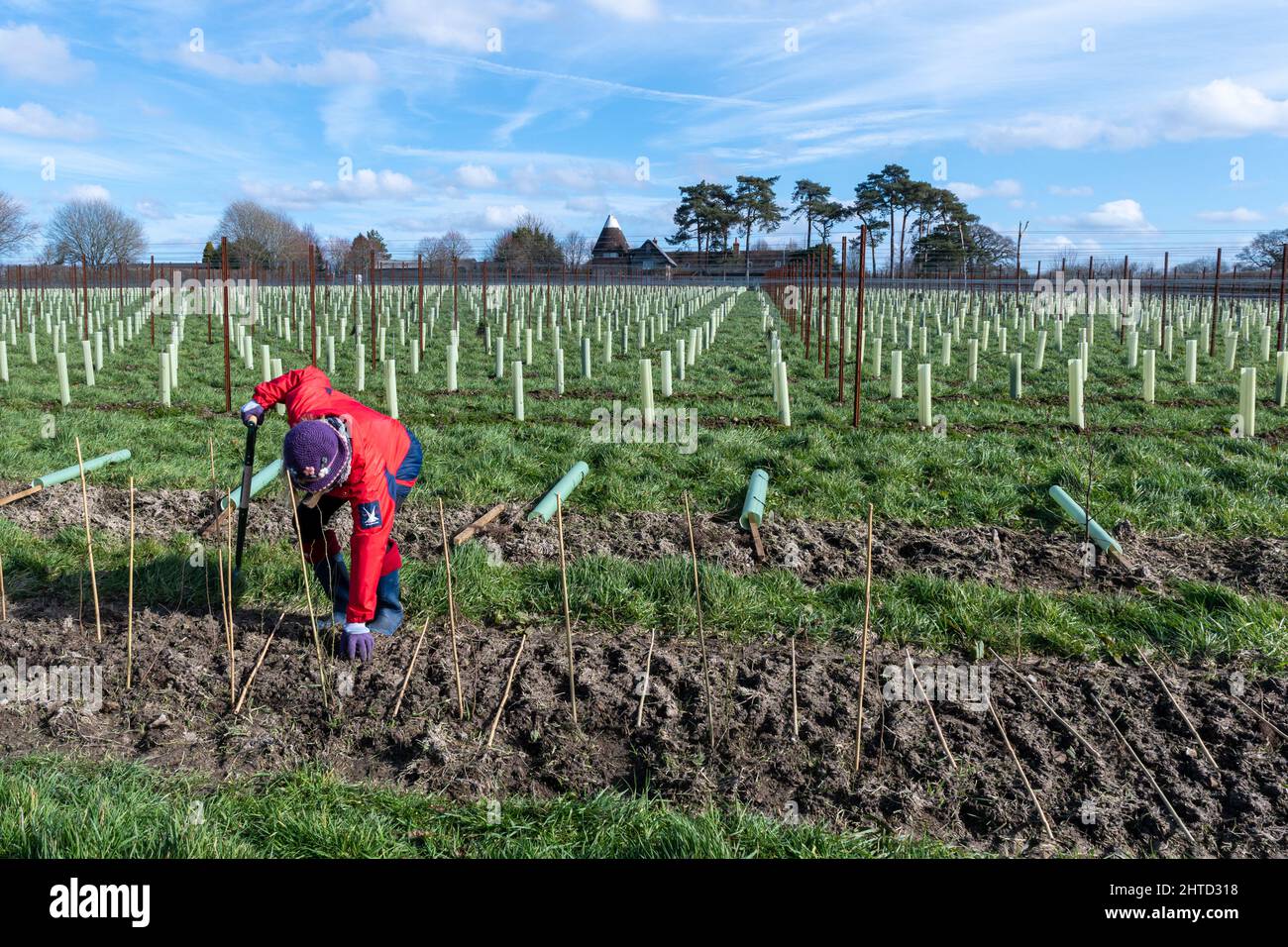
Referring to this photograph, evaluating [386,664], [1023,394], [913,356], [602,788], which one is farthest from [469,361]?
[602,788]

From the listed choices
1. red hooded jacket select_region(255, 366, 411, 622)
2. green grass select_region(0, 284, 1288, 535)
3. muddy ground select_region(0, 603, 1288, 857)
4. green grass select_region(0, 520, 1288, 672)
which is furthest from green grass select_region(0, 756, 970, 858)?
green grass select_region(0, 284, 1288, 535)

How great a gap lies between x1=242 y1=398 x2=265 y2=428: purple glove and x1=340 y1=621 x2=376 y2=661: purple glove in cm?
105

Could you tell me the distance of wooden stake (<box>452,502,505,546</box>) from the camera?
5.43 m

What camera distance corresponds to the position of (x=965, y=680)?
363cm

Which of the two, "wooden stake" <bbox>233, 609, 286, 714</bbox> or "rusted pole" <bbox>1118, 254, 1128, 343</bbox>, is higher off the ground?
"rusted pole" <bbox>1118, 254, 1128, 343</bbox>

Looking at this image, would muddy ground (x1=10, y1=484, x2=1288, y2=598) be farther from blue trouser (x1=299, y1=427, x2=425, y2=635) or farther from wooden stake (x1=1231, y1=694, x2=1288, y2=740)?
wooden stake (x1=1231, y1=694, x2=1288, y2=740)

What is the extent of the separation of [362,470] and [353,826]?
1561mm

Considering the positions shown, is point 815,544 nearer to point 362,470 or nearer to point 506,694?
point 506,694

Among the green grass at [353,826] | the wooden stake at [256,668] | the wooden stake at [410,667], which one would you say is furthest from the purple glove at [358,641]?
the green grass at [353,826]

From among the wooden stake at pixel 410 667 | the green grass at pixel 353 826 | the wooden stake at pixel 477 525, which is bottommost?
the green grass at pixel 353 826

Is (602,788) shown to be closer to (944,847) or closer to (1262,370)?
(944,847)

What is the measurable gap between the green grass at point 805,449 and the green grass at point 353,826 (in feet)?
11.3

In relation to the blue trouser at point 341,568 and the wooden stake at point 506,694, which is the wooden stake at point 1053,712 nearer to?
the wooden stake at point 506,694

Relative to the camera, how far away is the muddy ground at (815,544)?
16.3 ft
